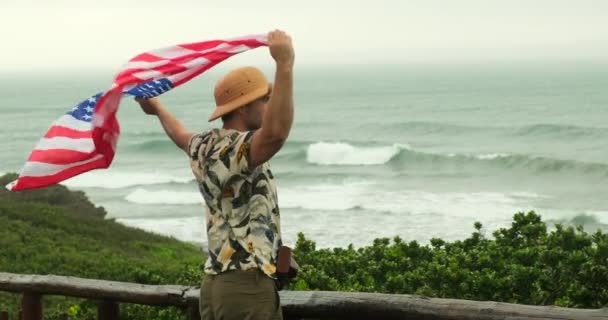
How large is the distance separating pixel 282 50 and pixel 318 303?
132 cm

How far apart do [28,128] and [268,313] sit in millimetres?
77603

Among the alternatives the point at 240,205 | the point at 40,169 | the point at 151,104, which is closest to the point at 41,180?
the point at 40,169

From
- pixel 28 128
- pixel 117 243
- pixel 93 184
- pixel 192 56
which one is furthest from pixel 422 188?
pixel 28 128

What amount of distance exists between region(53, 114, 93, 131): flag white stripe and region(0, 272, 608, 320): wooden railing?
906 mm

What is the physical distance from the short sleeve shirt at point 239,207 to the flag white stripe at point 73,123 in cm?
89

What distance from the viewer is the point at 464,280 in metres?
6.85

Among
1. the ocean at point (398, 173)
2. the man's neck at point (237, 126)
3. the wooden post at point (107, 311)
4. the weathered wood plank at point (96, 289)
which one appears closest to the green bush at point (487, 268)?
the wooden post at point (107, 311)

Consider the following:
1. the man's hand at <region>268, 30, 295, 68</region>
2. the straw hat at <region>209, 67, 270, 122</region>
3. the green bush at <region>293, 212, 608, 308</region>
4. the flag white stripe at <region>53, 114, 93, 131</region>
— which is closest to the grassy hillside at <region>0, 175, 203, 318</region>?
the green bush at <region>293, 212, 608, 308</region>

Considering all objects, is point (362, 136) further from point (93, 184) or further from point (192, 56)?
point (192, 56)

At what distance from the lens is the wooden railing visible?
397 cm

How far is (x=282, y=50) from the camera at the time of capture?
142 inches

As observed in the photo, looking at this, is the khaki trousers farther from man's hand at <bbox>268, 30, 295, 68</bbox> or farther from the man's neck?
man's hand at <bbox>268, 30, 295, 68</bbox>

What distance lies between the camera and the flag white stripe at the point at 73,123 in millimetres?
4496

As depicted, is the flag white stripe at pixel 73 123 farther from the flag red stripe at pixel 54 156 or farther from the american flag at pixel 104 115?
the flag red stripe at pixel 54 156
